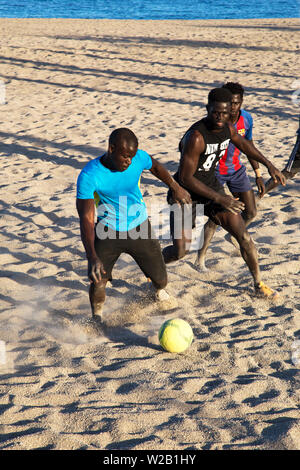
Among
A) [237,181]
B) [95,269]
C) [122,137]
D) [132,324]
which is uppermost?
[122,137]

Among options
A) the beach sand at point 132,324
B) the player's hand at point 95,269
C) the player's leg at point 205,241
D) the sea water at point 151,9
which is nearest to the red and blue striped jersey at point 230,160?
the player's leg at point 205,241

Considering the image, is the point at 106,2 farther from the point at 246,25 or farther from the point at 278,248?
the point at 278,248

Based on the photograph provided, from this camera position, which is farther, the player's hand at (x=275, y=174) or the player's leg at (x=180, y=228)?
the player's hand at (x=275, y=174)

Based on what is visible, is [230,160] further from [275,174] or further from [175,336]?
[175,336]

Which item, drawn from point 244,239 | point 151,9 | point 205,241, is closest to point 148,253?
point 244,239

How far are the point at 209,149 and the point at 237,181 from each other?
0.87m

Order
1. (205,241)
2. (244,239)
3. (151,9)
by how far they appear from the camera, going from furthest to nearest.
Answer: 1. (151,9)
2. (205,241)
3. (244,239)

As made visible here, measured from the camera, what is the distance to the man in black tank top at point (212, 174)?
4320 millimetres

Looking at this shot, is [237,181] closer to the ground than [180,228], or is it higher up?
→ higher up

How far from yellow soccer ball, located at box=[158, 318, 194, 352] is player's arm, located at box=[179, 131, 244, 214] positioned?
3.74 feet

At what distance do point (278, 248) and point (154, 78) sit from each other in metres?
10.5

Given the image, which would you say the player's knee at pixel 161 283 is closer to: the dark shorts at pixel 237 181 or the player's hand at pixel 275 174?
the dark shorts at pixel 237 181

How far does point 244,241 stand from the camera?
4.73m

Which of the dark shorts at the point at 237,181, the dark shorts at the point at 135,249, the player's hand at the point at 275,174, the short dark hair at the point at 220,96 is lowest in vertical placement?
the dark shorts at the point at 135,249
